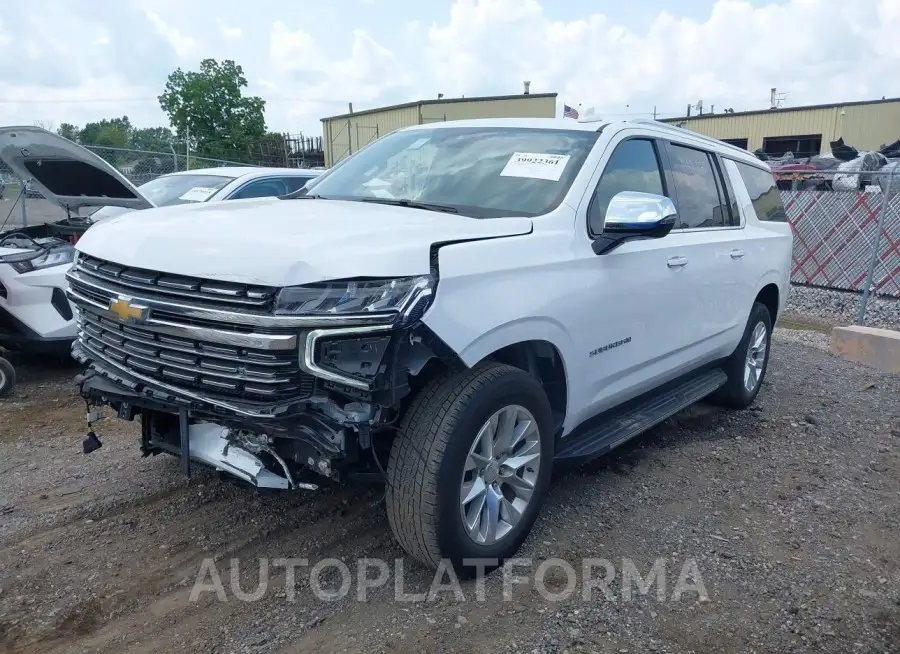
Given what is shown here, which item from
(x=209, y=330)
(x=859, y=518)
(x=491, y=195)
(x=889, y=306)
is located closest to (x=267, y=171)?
(x=491, y=195)

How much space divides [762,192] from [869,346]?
118 inches

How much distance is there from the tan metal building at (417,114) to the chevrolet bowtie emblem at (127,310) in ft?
84.6

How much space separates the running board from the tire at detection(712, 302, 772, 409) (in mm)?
442

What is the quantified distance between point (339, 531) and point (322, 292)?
150 centimetres

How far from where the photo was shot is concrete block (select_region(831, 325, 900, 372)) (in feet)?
24.5

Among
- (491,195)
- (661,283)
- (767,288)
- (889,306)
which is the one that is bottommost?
(889,306)

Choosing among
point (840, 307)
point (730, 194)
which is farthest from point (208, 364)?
point (840, 307)

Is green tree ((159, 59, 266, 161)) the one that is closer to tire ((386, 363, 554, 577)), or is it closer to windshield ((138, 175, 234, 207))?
windshield ((138, 175, 234, 207))

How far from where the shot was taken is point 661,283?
4.13 meters

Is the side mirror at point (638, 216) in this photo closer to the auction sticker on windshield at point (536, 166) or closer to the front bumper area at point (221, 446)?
the auction sticker on windshield at point (536, 166)

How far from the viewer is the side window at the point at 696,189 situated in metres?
4.58

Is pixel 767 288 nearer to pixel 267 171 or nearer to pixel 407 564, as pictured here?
pixel 407 564

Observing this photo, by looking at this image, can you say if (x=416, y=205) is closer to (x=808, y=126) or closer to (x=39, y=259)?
(x=39, y=259)

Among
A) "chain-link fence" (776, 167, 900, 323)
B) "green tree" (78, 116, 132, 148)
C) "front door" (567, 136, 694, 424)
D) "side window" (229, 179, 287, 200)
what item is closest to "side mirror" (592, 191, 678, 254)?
"front door" (567, 136, 694, 424)
